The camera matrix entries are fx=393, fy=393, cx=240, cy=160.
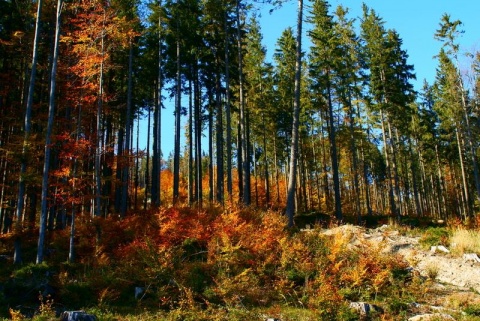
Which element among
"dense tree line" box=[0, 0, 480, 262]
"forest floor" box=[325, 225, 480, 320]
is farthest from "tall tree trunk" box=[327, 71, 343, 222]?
"forest floor" box=[325, 225, 480, 320]

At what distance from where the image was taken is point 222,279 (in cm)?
1050

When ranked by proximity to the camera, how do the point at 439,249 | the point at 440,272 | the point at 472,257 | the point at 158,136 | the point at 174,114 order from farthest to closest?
1. the point at 174,114
2. the point at 158,136
3. the point at 439,249
4. the point at 472,257
5. the point at 440,272

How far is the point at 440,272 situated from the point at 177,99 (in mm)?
17487

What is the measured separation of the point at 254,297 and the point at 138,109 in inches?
936

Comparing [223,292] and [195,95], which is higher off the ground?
[195,95]

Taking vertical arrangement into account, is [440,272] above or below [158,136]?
below

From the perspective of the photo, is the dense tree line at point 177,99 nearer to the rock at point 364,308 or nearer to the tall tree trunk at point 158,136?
the tall tree trunk at point 158,136

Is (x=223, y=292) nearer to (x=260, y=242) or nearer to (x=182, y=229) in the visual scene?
(x=260, y=242)

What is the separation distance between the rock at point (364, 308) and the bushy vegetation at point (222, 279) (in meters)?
0.14

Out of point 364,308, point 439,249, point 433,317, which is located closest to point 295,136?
point 439,249

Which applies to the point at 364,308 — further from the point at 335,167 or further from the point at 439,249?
the point at 335,167

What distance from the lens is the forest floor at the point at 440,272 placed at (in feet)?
31.2

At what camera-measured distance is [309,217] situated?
29.8 metres

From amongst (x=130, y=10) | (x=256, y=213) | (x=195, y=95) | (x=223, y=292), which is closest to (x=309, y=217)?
(x=195, y=95)
